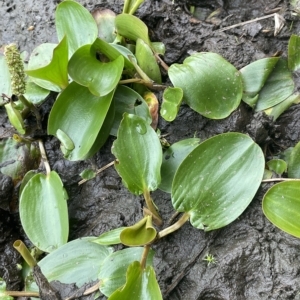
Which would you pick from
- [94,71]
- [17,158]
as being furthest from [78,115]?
[17,158]

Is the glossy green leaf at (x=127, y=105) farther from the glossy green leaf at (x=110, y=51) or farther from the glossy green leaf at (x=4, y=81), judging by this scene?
the glossy green leaf at (x=4, y=81)

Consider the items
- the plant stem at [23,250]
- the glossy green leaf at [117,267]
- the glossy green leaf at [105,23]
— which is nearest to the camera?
the plant stem at [23,250]

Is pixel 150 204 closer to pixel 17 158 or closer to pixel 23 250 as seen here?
pixel 23 250

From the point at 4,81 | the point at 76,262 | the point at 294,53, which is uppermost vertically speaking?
the point at 4,81

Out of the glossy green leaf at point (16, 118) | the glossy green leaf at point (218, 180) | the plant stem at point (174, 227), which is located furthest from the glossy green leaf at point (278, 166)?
the glossy green leaf at point (16, 118)

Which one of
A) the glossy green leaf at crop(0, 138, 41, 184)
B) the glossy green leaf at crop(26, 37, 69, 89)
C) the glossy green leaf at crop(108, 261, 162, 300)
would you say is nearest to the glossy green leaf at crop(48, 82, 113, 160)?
the glossy green leaf at crop(26, 37, 69, 89)
